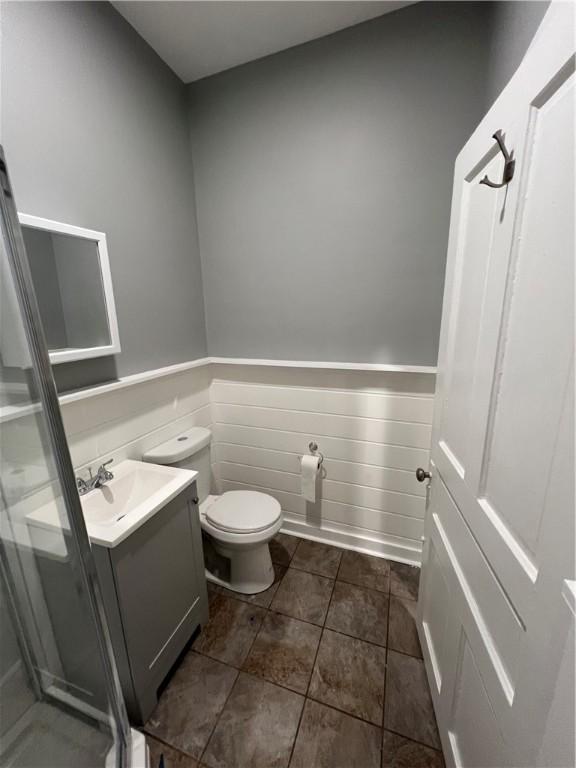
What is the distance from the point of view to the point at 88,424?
4.06ft

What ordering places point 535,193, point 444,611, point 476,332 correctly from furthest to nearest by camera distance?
point 444,611 < point 476,332 < point 535,193

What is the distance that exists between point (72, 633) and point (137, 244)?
59.4 inches

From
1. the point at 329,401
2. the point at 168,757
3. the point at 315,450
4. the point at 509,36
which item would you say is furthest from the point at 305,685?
the point at 509,36

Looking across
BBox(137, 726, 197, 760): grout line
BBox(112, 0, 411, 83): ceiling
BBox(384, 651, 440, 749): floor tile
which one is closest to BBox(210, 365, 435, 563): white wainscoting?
BBox(384, 651, 440, 749): floor tile

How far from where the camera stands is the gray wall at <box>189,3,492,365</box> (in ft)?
4.24

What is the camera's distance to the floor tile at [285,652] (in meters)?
1.22

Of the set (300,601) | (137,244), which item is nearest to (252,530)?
(300,601)

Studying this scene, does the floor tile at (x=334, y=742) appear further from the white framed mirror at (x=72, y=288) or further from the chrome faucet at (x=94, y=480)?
the white framed mirror at (x=72, y=288)

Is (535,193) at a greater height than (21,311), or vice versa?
(535,193)

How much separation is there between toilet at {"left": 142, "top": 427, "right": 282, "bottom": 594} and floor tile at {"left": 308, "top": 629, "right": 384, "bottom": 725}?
0.45m

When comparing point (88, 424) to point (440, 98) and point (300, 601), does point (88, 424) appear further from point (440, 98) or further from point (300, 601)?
point (440, 98)

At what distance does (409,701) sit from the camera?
1.14m

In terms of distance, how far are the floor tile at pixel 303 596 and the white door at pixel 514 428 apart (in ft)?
2.12

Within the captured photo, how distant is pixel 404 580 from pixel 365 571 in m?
0.21
